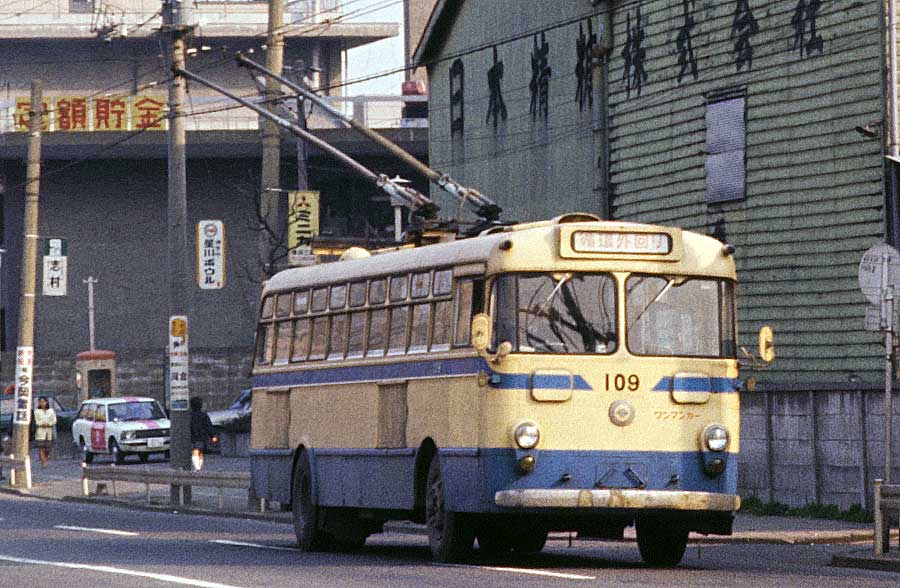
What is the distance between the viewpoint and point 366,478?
21125 millimetres

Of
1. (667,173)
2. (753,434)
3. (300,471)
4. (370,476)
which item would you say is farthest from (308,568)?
(667,173)

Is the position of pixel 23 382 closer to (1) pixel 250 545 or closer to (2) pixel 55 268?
(2) pixel 55 268

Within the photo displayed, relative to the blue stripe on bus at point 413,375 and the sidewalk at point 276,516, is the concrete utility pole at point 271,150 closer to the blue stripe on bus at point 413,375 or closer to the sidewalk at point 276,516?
the sidewalk at point 276,516

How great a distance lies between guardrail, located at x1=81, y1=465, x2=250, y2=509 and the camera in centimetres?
3238

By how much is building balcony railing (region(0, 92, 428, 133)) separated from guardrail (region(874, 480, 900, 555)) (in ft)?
160

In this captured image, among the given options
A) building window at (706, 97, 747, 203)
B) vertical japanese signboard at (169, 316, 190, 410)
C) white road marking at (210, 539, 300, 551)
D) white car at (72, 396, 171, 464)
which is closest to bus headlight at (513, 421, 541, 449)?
white road marking at (210, 539, 300, 551)

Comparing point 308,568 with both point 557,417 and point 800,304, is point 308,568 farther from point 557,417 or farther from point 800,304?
point 800,304

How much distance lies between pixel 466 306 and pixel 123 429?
3582cm

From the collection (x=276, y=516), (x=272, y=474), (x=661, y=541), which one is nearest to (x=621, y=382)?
(x=661, y=541)

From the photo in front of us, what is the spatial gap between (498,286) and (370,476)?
3289 mm

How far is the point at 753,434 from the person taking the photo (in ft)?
95.9

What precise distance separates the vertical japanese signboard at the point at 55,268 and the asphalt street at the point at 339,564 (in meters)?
37.1

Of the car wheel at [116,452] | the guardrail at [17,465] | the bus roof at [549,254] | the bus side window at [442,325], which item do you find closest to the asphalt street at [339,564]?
the bus side window at [442,325]

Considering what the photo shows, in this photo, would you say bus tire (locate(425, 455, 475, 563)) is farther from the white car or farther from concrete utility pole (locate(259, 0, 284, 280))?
the white car
